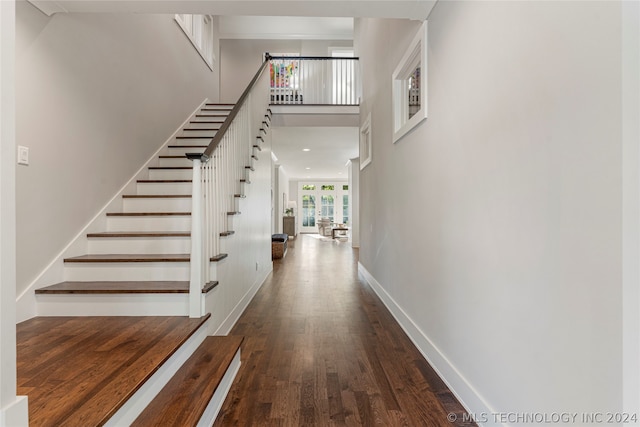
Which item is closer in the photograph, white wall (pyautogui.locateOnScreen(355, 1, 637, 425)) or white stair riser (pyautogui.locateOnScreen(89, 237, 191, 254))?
white wall (pyautogui.locateOnScreen(355, 1, 637, 425))

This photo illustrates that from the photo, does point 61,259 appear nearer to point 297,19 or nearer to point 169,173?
point 169,173

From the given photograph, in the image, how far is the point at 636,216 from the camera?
2.56 ft

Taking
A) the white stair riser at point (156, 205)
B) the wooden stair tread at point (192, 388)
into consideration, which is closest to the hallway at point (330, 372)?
the wooden stair tread at point (192, 388)

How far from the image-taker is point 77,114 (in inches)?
98.7

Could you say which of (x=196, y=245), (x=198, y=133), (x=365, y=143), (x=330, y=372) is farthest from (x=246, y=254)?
(x=365, y=143)

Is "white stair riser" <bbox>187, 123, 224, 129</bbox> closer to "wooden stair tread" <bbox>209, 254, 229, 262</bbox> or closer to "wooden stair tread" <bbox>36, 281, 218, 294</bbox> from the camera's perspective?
"wooden stair tread" <bbox>209, 254, 229, 262</bbox>

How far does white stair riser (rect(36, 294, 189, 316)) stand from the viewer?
6.89 ft

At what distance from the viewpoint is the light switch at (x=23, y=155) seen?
1.97 metres

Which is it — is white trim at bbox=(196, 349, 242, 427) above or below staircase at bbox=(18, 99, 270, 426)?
below

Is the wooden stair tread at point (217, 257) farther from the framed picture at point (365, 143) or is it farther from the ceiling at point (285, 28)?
the ceiling at point (285, 28)

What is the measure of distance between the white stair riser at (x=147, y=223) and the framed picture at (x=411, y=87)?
2.23 metres

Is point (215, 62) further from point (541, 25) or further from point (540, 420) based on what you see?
point (540, 420)

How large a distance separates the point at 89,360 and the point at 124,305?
0.64m

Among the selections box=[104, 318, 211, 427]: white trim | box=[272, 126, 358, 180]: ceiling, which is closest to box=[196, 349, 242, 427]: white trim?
box=[104, 318, 211, 427]: white trim
